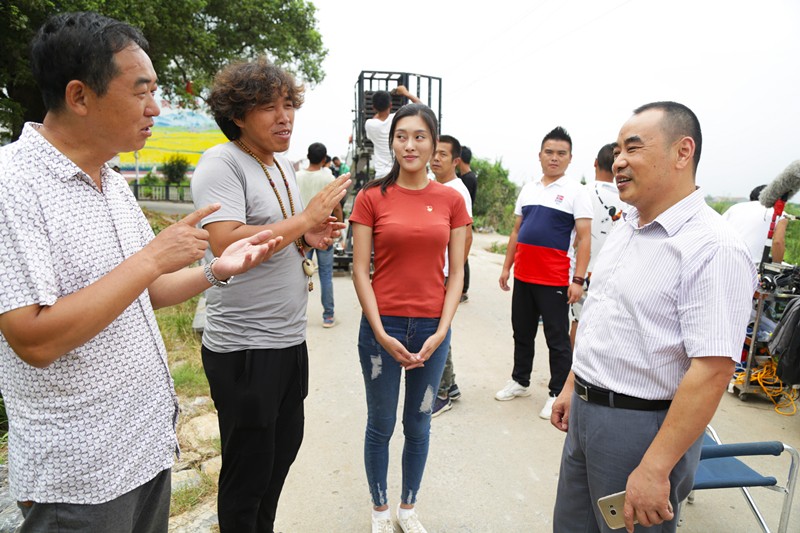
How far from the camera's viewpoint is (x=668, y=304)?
1.53 metres

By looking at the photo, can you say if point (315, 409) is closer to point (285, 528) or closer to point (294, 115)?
point (285, 528)

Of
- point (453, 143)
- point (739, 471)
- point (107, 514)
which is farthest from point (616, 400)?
point (453, 143)

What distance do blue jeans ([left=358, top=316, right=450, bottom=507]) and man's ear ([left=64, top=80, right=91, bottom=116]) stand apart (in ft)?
4.88

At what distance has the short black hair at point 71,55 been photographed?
4.04 feet

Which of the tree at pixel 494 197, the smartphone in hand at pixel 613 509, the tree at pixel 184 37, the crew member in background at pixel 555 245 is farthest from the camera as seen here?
the tree at pixel 494 197

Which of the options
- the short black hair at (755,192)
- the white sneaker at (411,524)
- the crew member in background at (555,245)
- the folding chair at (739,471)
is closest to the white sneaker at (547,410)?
the crew member in background at (555,245)

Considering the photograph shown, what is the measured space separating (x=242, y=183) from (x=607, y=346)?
56.7 inches

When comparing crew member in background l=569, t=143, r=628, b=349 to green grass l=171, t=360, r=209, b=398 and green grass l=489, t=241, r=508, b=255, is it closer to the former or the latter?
green grass l=171, t=360, r=209, b=398

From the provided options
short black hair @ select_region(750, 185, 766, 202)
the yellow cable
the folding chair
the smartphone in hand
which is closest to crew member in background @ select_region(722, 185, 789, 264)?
short black hair @ select_region(750, 185, 766, 202)

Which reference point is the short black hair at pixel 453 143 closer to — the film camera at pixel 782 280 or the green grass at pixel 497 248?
the film camera at pixel 782 280

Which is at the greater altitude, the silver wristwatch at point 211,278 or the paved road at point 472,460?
the silver wristwatch at point 211,278

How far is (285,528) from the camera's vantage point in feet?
8.45

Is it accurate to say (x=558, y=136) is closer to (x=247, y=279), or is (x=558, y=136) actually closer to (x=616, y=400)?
(x=616, y=400)

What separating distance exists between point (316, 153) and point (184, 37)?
898cm
